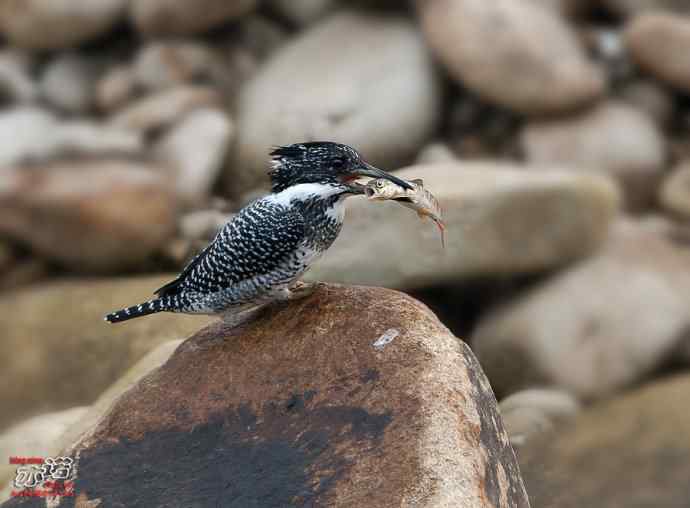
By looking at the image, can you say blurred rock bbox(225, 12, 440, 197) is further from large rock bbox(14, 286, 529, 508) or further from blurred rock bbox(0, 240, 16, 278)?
large rock bbox(14, 286, 529, 508)

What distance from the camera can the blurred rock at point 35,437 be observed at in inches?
127

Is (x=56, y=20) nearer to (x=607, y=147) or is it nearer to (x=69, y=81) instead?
(x=69, y=81)

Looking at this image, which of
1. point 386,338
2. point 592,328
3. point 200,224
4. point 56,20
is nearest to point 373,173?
point 386,338

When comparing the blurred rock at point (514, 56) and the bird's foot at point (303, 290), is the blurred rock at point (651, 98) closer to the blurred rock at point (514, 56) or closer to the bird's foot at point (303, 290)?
the blurred rock at point (514, 56)

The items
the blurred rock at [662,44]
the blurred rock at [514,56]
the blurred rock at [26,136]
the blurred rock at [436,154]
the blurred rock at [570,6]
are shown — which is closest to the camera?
the blurred rock at [436,154]

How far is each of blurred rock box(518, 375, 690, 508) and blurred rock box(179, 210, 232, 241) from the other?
1626mm

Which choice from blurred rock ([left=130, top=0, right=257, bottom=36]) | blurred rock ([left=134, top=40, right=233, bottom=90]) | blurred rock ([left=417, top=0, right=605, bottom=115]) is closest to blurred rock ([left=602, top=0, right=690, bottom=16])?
blurred rock ([left=417, top=0, right=605, bottom=115])

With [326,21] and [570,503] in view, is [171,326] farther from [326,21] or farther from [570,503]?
[326,21]

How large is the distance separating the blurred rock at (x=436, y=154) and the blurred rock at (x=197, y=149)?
987 mm

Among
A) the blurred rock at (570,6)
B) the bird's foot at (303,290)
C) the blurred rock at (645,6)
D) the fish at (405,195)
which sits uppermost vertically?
the blurred rock at (570,6)

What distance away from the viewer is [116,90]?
5805mm

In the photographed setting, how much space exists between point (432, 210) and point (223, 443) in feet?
2.36

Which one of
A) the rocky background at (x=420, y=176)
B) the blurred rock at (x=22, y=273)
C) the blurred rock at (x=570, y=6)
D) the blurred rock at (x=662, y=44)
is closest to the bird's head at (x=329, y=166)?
the rocky background at (x=420, y=176)

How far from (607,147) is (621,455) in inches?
71.9
